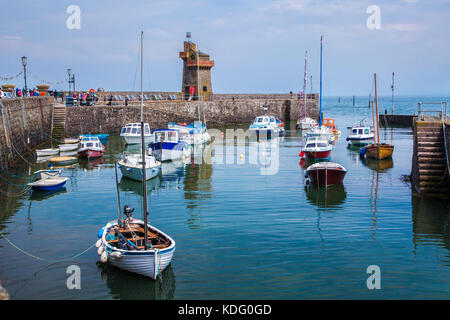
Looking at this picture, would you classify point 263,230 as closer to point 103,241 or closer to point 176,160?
point 103,241

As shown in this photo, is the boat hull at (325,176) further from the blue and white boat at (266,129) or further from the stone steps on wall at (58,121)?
the stone steps on wall at (58,121)

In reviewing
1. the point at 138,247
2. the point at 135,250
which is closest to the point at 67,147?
the point at 138,247

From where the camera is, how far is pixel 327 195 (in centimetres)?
2283

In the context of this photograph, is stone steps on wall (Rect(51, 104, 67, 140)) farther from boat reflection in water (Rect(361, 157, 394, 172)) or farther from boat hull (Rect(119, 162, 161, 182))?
boat reflection in water (Rect(361, 157, 394, 172))

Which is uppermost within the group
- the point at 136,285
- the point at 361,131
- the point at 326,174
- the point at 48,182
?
the point at 361,131

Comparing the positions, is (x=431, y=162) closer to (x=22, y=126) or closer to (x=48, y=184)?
(x=48, y=184)

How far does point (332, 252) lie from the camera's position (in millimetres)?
14664

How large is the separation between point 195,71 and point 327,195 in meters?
49.4

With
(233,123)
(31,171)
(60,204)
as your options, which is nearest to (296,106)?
(233,123)

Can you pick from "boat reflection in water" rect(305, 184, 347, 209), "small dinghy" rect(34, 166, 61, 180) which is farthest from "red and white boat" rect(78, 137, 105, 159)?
"boat reflection in water" rect(305, 184, 347, 209)

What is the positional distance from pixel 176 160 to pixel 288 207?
654 inches

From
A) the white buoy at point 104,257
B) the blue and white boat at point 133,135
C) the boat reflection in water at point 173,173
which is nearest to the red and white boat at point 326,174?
the boat reflection in water at point 173,173

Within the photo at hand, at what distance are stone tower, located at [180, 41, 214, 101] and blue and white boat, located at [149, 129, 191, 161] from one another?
110 ft
